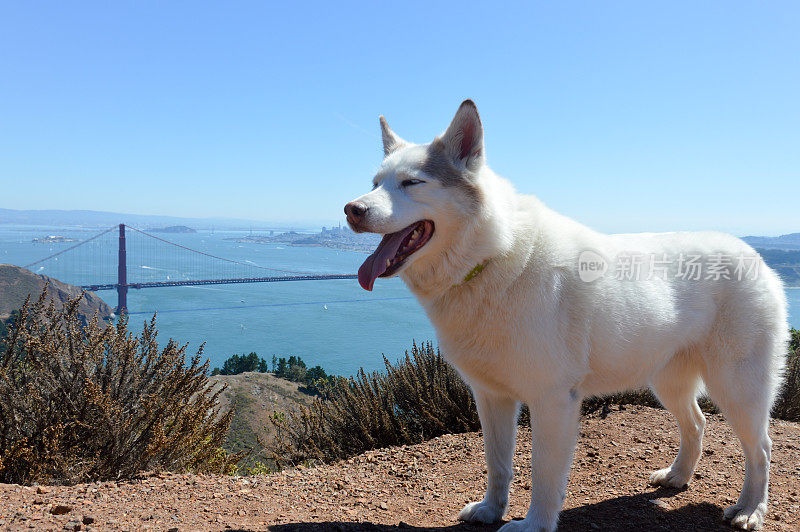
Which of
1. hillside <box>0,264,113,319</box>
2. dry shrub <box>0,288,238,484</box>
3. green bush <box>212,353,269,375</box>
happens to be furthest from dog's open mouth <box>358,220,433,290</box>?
hillside <box>0,264,113,319</box>

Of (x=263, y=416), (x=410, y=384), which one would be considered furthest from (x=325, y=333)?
(x=410, y=384)

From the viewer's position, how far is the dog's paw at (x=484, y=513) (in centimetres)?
282

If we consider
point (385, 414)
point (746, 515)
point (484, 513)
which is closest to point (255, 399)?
point (385, 414)

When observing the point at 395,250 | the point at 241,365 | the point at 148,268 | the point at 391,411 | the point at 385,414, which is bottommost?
the point at 241,365

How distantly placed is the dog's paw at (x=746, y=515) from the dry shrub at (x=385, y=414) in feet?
7.05

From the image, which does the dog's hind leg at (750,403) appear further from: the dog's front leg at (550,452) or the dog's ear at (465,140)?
the dog's ear at (465,140)

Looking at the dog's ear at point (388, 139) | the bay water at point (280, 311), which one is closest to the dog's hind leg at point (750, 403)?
the dog's ear at point (388, 139)

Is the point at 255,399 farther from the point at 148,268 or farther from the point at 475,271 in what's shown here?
the point at 148,268

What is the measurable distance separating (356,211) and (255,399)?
23687mm

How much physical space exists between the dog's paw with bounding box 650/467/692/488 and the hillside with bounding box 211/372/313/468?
16761 millimetres

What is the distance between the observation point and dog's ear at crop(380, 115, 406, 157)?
8.89ft

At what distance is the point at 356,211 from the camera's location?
6.77 feet

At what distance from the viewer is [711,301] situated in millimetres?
2859

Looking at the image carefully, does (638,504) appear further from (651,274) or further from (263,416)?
(263,416)
